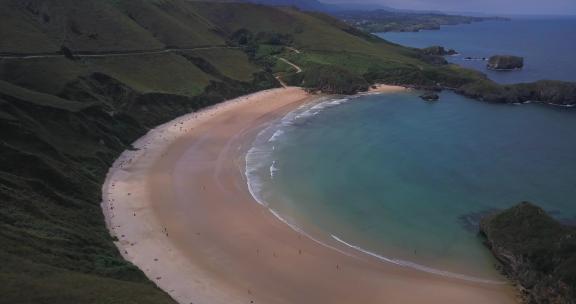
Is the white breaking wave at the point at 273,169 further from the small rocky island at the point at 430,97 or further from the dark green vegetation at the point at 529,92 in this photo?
the dark green vegetation at the point at 529,92

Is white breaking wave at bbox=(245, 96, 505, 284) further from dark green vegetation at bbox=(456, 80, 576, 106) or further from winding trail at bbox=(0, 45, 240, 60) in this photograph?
winding trail at bbox=(0, 45, 240, 60)

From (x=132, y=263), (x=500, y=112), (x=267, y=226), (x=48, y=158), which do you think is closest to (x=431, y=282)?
(x=267, y=226)

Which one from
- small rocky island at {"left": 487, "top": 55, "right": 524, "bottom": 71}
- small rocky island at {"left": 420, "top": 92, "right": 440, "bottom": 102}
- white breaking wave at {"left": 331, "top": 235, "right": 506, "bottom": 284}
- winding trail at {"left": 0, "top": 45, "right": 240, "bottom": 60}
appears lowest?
white breaking wave at {"left": 331, "top": 235, "right": 506, "bottom": 284}

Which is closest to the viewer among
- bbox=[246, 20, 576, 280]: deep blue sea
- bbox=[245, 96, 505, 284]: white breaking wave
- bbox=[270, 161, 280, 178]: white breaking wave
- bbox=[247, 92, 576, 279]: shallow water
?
bbox=[245, 96, 505, 284]: white breaking wave

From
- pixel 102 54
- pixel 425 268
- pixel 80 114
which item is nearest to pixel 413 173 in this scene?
pixel 425 268

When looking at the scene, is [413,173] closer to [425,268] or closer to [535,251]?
[425,268]

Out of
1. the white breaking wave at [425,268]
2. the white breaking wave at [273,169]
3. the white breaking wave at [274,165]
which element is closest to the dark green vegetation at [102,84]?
the white breaking wave at [274,165]

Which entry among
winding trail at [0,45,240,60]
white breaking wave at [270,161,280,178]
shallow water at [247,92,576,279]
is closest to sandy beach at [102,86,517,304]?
shallow water at [247,92,576,279]
